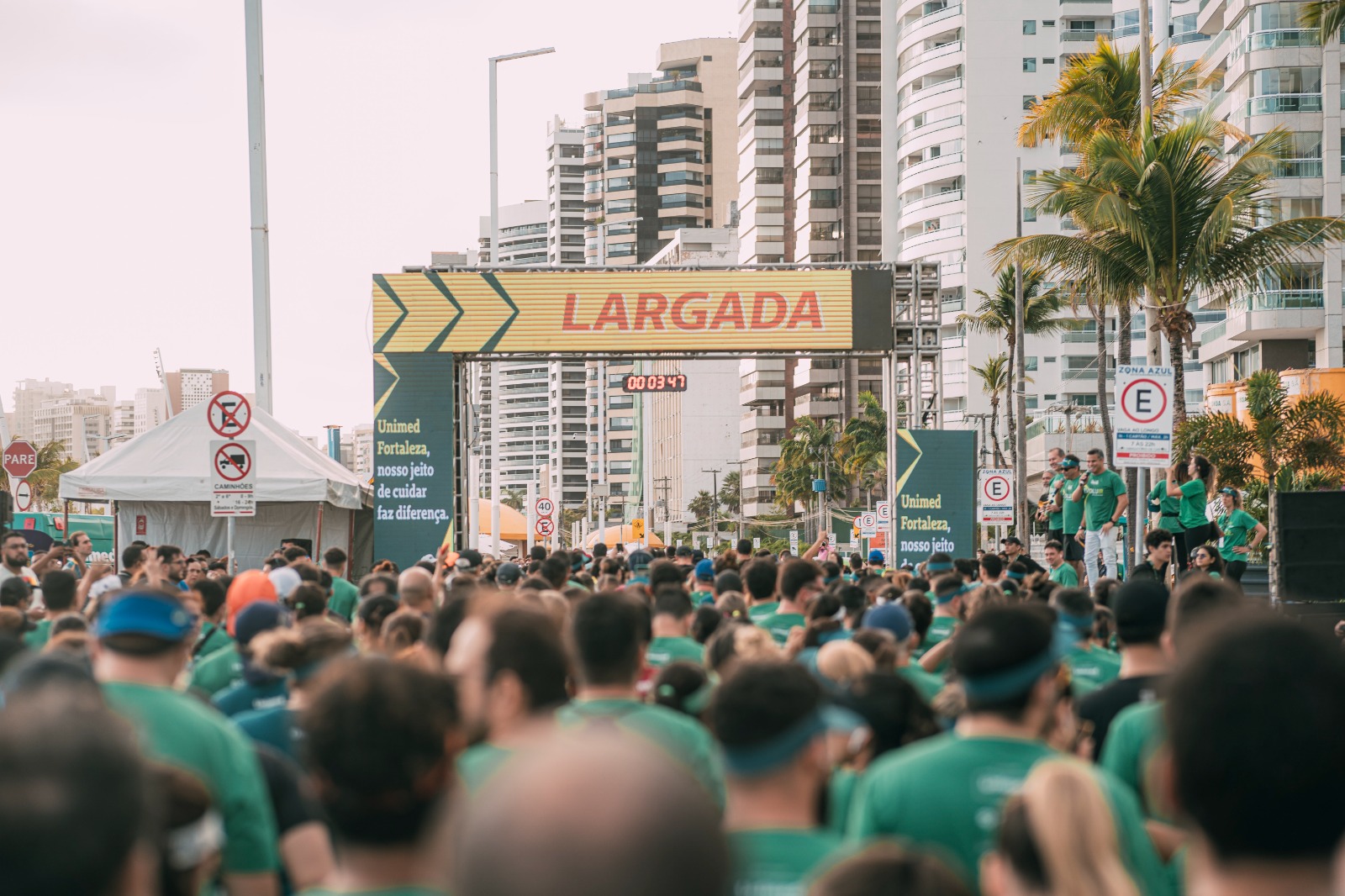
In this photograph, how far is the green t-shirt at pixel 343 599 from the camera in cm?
1259

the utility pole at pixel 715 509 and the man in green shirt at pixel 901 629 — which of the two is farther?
the utility pole at pixel 715 509

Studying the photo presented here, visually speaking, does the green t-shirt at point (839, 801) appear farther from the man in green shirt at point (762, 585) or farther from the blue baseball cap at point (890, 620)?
the man in green shirt at point (762, 585)

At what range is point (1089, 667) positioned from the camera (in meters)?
7.54

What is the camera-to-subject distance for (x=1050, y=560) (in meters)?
18.7

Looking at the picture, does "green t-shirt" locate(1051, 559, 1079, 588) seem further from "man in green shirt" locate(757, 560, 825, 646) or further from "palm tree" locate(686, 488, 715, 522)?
"palm tree" locate(686, 488, 715, 522)

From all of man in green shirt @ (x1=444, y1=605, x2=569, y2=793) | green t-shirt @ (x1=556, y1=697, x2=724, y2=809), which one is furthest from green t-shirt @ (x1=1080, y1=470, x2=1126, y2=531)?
man in green shirt @ (x1=444, y1=605, x2=569, y2=793)

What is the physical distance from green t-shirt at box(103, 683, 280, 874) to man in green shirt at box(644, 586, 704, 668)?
362 cm

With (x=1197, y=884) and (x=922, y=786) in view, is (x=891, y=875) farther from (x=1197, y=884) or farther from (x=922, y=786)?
(x=922, y=786)

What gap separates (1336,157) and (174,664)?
6213 centimetres

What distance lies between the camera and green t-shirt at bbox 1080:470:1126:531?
18281 millimetres

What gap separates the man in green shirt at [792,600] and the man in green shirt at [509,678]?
16.8ft

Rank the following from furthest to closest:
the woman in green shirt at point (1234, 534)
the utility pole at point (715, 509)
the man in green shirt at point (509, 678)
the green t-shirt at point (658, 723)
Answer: the utility pole at point (715, 509), the woman in green shirt at point (1234, 534), the green t-shirt at point (658, 723), the man in green shirt at point (509, 678)

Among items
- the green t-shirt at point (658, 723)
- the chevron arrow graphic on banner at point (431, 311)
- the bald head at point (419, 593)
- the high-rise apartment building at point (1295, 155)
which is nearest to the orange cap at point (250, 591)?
the bald head at point (419, 593)

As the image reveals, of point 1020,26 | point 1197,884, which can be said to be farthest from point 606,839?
point 1020,26
